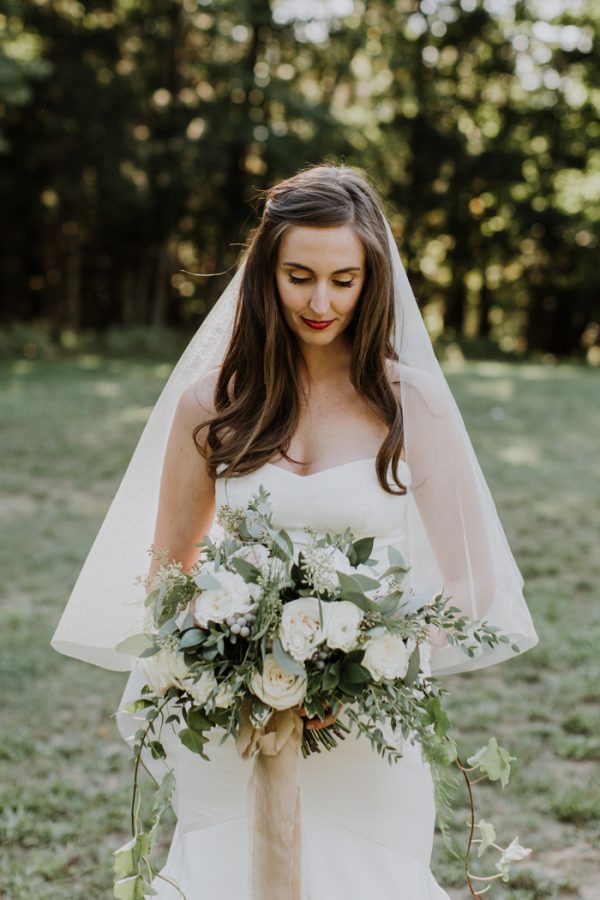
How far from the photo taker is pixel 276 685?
6.58ft

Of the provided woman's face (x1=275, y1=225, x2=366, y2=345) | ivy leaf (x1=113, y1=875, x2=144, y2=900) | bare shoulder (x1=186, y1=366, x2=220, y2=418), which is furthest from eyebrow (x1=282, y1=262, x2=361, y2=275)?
ivy leaf (x1=113, y1=875, x2=144, y2=900)

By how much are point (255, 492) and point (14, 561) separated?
5.94 m

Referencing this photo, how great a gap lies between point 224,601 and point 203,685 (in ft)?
0.64

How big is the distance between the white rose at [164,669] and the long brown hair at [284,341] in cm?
71

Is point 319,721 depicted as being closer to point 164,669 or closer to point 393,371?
point 164,669

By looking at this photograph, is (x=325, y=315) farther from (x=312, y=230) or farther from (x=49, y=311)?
(x=49, y=311)

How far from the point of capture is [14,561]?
809 centimetres

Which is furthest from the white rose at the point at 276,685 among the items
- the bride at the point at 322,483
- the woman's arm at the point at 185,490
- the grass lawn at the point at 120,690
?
the grass lawn at the point at 120,690

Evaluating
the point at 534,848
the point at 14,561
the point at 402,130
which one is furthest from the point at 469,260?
the point at 534,848

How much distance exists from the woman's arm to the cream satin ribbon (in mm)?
861

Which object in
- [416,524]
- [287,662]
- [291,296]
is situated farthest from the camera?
[416,524]

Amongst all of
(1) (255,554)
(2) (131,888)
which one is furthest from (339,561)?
(2) (131,888)

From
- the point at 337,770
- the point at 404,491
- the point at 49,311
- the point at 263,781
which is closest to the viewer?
the point at 263,781

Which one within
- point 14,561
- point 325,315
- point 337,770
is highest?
point 325,315
